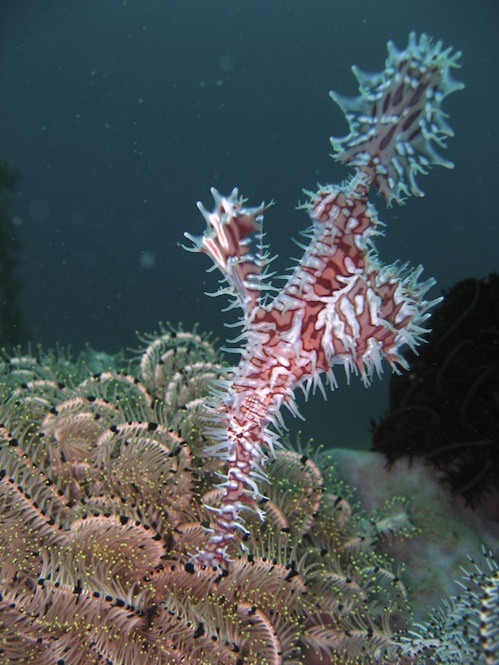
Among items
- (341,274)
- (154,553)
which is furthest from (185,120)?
(154,553)

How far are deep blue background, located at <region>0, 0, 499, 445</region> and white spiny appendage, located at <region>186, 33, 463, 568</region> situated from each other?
55.6m

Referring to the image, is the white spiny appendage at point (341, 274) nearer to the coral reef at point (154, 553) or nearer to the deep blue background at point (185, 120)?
the coral reef at point (154, 553)

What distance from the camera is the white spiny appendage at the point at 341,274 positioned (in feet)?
7.48

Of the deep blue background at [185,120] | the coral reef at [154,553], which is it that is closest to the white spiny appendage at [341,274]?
the coral reef at [154,553]

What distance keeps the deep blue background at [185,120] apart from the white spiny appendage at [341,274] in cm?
5556

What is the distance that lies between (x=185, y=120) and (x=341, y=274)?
71540 millimetres

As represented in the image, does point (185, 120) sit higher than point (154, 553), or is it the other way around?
point (185, 120)

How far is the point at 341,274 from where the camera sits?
2295 millimetres

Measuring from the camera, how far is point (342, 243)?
2291mm

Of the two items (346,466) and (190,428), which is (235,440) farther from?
(346,466)

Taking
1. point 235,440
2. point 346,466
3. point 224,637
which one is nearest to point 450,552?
point 346,466

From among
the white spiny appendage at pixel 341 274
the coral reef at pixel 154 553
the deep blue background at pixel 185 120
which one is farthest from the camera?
the deep blue background at pixel 185 120

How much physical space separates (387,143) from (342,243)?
54 cm

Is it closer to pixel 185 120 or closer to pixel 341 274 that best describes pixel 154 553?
pixel 341 274
